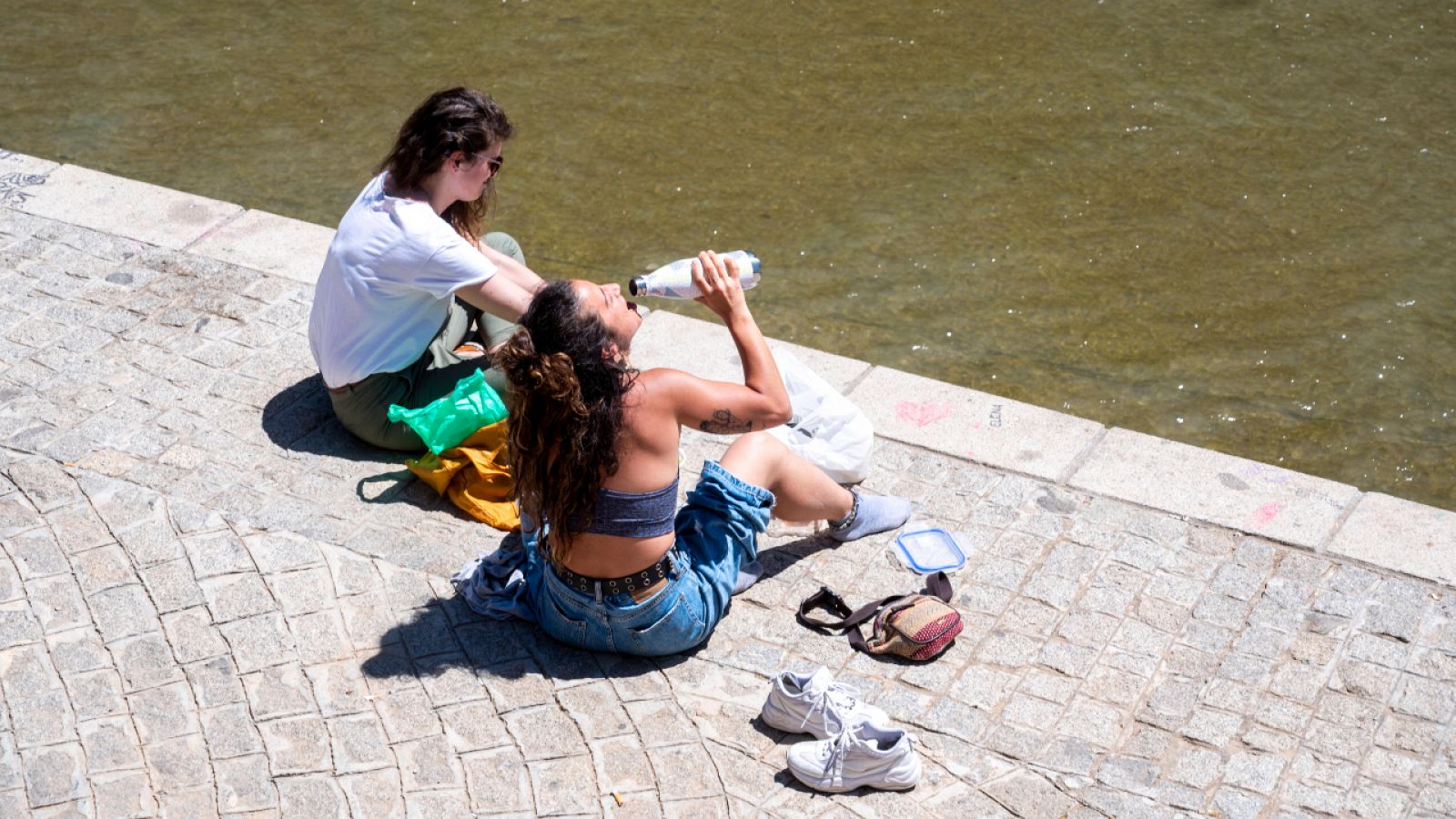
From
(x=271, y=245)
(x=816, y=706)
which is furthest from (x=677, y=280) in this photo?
(x=271, y=245)

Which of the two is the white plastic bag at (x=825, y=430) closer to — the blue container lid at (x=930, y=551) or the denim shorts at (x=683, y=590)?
the blue container lid at (x=930, y=551)

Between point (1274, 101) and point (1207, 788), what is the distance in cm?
531

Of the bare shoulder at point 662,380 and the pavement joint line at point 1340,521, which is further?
the pavement joint line at point 1340,521

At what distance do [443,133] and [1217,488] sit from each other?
2931 mm

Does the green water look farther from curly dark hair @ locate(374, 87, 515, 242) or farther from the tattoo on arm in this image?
the tattoo on arm

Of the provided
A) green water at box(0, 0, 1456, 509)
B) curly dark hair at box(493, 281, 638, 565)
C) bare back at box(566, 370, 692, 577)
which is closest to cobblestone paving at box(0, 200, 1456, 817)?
bare back at box(566, 370, 692, 577)

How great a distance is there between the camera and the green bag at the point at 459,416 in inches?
189

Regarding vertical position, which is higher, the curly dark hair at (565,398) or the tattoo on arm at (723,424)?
the curly dark hair at (565,398)

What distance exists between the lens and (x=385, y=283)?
15.6ft

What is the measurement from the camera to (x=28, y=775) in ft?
12.1

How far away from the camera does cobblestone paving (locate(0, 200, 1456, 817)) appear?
3.73 m

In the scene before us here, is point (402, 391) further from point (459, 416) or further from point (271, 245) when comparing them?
point (271, 245)

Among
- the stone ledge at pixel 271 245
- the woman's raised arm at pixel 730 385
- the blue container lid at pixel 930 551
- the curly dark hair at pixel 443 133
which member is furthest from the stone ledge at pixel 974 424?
the stone ledge at pixel 271 245

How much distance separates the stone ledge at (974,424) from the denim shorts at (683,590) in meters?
1.17
